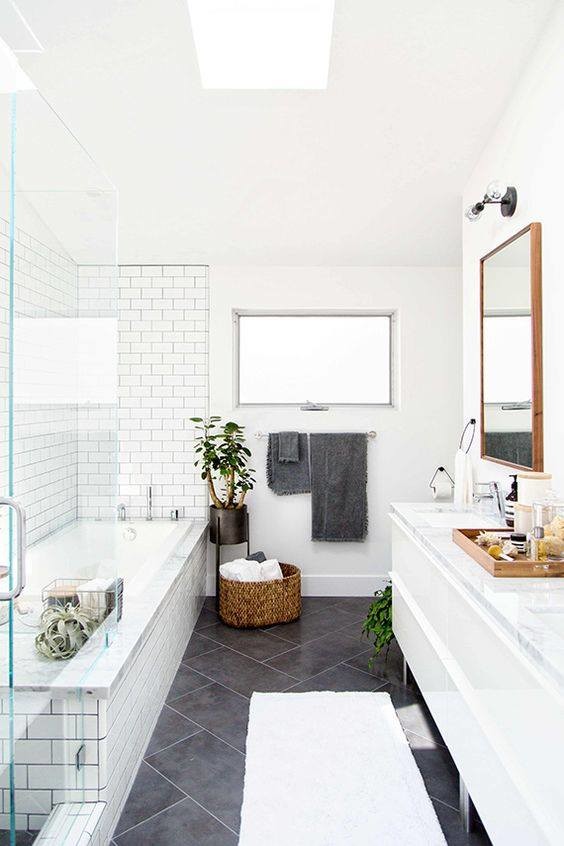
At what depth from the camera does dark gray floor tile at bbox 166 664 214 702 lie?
110 inches

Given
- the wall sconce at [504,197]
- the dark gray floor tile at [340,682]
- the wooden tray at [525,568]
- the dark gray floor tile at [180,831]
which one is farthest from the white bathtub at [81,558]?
the wall sconce at [504,197]

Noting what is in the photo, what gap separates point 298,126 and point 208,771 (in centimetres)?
262

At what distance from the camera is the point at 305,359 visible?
4.34 metres

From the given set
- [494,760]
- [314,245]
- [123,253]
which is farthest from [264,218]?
[494,760]

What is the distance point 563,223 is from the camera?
1.99m

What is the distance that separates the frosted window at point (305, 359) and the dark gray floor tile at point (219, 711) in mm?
2063

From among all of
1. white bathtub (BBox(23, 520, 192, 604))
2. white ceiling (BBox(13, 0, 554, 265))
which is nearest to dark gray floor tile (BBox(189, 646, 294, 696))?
white bathtub (BBox(23, 520, 192, 604))

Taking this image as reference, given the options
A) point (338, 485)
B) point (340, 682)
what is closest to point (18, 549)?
point (340, 682)

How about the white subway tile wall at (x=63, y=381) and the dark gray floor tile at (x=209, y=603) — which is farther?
the dark gray floor tile at (x=209, y=603)

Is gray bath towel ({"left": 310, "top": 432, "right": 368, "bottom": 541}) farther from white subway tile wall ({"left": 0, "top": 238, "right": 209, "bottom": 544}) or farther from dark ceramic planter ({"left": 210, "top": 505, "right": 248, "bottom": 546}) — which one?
white subway tile wall ({"left": 0, "top": 238, "right": 209, "bottom": 544})

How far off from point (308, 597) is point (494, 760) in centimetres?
282

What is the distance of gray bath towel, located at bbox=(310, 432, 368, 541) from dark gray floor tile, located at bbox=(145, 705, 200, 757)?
1.77m

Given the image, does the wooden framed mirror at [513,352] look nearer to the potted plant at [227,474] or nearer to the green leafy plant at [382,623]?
the green leafy plant at [382,623]

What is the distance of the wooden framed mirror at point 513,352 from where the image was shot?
7.15ft
